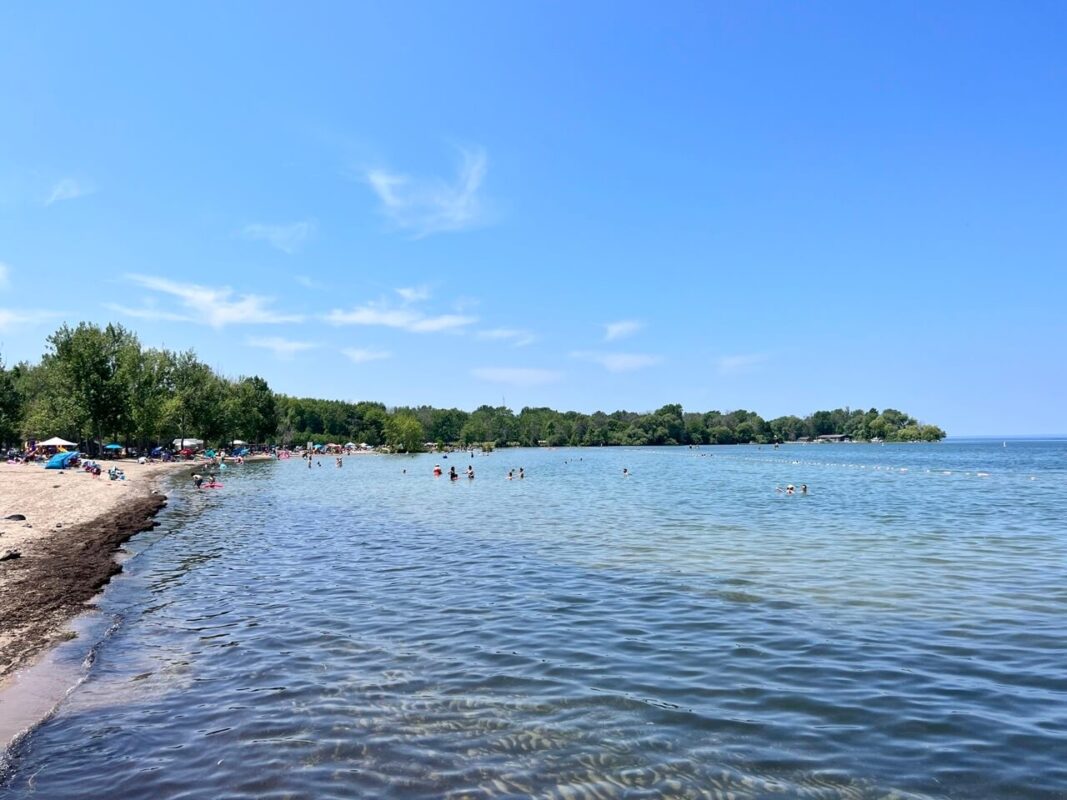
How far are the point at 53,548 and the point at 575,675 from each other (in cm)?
2056

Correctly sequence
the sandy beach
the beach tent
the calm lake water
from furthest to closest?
the beach tent < the sandy beach < the calm lake water

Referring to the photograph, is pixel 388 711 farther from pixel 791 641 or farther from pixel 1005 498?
pixel 1005 498

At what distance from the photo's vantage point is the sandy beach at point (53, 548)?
1337 cm

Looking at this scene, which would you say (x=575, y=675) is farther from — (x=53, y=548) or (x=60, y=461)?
(x=60, y=461)

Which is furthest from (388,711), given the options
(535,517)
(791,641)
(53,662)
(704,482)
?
(704,482)

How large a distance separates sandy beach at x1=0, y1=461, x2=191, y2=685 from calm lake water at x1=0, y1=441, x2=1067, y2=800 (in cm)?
97

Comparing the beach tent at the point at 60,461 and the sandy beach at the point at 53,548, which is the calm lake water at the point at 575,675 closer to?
the sandy beach at the point at 53,548

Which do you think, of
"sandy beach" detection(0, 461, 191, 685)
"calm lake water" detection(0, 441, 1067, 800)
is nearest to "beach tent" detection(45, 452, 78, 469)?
"sandy beach" detection(0, 461, 191, 685)

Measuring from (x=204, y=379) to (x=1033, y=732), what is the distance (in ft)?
433

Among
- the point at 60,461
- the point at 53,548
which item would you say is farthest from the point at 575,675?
the point at 60,461

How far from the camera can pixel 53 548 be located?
2264 centimetres

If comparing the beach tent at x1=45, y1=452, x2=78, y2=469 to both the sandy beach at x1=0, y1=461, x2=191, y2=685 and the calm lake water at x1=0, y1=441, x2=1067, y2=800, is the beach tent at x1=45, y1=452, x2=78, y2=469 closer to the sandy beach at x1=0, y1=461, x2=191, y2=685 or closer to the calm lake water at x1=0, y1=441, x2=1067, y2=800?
the sandy beach at x1=0, y1=461, x2=191, y2=685

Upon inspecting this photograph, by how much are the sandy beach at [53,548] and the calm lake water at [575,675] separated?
97 centimetres

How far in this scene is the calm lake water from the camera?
7.55 m
